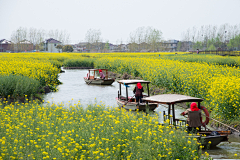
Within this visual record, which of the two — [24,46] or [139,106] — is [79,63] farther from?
[24,46]

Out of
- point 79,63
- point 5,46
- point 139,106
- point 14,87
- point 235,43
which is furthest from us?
point 5,46

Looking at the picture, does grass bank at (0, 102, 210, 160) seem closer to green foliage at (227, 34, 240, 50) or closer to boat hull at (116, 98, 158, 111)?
boat hull at (116, 98, 158, 111)

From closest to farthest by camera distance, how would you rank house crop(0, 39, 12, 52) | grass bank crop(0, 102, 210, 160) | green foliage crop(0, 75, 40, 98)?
grass bank crop(0, 102, 210, 160) < green foliage crop(0, 75, 40, 98) < house crop(0, 39, 12, 52)

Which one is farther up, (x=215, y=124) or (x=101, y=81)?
(x=101, y=81)

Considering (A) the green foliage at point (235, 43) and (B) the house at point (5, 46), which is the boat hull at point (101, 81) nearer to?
(A) the green foliage at point (235, 43)

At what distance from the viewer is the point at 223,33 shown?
461 ft

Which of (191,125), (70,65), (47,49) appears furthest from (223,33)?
(191,125)

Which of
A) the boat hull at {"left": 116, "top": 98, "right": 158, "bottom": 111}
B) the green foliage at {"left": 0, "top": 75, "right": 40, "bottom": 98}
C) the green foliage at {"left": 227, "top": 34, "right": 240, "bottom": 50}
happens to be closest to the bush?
the green foliage at {"left": 0, "top": 75, "right": 40, "bottom": 98}

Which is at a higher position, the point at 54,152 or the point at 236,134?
the point at 54,152

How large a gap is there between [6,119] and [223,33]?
481 ft

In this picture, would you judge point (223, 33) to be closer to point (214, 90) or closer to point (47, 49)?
point (47, 49)

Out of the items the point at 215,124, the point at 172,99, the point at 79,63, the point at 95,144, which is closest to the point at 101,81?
the point at 215,124

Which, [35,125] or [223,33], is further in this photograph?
[223,33]

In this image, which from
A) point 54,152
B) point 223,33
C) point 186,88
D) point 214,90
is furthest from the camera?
point 223,33
